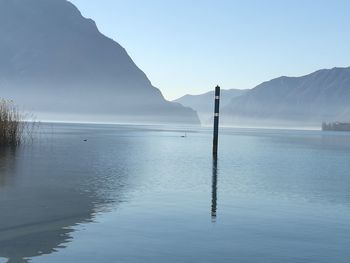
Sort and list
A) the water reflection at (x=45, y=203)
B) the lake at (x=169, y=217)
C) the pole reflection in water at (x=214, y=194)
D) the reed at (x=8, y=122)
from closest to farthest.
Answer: the lake at (x=169, y=217) → the water reflection at (x=45, y=203) → the pole reflection in water at (x=214, y=194) → the reed at (x=8, y=122)

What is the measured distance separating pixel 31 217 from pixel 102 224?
283 centimetres

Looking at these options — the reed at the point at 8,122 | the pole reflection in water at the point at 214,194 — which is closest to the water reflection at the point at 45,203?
the pole reflection in water at the point at 214,194

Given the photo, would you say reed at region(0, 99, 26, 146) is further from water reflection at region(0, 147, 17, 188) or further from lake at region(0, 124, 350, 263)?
lake at region(0, 124, 350, 263)

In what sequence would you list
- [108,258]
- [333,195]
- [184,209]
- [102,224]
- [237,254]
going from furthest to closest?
[333,195], [184,209], [102,224], [237,254], [108,258]

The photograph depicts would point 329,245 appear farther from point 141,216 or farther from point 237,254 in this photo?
point 141,216

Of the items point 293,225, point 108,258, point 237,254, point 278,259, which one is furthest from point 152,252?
point 293,225

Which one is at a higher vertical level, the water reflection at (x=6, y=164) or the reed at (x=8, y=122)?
the reed at (x=8, y=122)

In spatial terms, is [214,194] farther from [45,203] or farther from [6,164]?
[6,164]

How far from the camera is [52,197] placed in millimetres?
23906

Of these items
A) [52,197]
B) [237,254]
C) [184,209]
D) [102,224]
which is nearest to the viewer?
[237,254]

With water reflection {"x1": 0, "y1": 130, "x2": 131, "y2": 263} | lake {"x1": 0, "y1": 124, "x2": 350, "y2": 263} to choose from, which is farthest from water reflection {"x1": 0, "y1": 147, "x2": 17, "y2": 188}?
lake {"x1": 0, "y1": 124, "x2": 350, "y2": 263}

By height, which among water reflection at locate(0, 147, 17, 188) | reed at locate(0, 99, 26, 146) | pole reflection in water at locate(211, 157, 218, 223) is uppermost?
reed at locate(0, 99, 26, 146)

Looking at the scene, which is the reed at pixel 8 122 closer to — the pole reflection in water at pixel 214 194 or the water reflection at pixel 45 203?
the water reflection at pixel 45 203

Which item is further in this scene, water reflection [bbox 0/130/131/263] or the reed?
the reed
